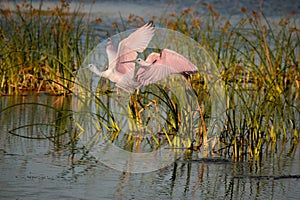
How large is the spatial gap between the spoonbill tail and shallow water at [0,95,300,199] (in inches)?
23.1

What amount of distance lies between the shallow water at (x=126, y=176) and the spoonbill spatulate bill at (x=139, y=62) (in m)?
0.60

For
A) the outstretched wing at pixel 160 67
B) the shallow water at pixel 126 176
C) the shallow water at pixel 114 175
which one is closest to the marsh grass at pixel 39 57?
the shallow water at pixel 114 175

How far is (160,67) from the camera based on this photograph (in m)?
5.43

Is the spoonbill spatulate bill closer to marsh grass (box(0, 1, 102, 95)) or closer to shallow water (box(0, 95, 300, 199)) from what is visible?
shallow water (box(0, 95, 300, 199))

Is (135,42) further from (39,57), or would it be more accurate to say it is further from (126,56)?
(39,57)

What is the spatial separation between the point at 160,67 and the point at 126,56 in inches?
8.7

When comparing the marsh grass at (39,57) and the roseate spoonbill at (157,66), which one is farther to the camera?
the marsh grass at (39,57)

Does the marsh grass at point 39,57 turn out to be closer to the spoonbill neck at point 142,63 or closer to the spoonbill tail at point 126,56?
the spoonbill tail at point 126,56

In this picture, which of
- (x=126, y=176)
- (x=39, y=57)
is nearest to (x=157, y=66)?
(x=126, y=176)

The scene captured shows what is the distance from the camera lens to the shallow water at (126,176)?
498cm

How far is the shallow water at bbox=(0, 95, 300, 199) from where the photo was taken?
498cm

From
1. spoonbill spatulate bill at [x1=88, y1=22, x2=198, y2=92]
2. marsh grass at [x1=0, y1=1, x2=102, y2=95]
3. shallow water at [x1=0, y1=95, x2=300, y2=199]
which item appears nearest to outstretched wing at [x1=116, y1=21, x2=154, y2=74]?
spoonbill spatulate bill at [x1=88, y1=22, x2=198, y2=92]

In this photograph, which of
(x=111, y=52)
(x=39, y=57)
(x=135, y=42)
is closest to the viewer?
(x=135, y=42)

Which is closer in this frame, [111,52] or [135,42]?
[135,42]
